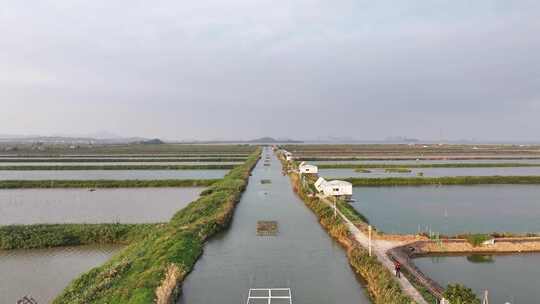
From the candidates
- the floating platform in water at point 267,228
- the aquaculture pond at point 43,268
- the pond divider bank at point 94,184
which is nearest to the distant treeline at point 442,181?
the floating platform in water at point 267,228

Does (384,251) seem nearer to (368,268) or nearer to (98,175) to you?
(368,268)

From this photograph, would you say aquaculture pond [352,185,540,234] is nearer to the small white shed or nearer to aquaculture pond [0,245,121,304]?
the small white shed

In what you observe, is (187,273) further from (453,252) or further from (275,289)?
(453,252)

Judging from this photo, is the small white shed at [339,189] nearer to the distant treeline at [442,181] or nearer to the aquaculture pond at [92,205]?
the distant treeline at [442,181]

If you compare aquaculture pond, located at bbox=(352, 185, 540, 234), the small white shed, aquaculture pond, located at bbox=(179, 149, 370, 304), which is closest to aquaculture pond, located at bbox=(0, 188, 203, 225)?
aquaculture pond, located at bbox=(179, 149, 370, 304)

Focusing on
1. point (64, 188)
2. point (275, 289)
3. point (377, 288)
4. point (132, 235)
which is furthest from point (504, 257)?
point (64, 188)

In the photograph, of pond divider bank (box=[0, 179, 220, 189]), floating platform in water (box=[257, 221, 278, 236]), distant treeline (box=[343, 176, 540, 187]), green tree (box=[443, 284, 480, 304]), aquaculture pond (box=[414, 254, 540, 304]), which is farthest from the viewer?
distant treeline (box=[343, 176, 540, 187])
